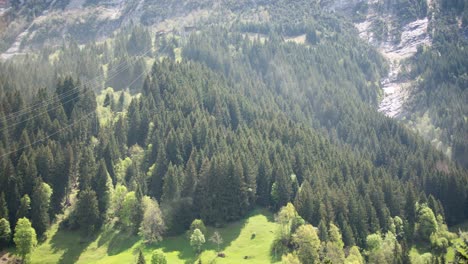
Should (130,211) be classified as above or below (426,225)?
above

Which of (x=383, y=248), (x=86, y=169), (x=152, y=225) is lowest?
(x=383, y=248)

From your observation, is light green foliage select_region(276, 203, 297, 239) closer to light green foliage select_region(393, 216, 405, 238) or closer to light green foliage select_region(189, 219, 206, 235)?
light green foliage select_region(189, 219, 206, 235)

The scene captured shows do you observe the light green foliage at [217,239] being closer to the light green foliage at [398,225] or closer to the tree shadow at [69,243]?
the tree shadow at [69,243]

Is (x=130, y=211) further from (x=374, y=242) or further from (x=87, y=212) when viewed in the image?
(x=374, y=242)

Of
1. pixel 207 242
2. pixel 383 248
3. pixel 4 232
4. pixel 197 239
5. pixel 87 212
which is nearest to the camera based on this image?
pixel 197 239

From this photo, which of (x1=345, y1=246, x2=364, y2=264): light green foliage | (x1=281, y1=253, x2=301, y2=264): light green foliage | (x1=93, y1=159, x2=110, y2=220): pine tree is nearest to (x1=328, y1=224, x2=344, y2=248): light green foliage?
(x1=345, y1=246, x2=364, y2=264): light green foliage

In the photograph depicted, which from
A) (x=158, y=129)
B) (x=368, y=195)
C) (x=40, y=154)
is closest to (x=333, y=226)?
(x=368, y=195)

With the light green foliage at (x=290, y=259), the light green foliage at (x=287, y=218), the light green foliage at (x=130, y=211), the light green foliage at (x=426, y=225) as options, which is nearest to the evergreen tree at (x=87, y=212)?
the light green foliage at (x=130, y=211)

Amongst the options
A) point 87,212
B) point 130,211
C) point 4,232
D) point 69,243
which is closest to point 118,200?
point 130,211
